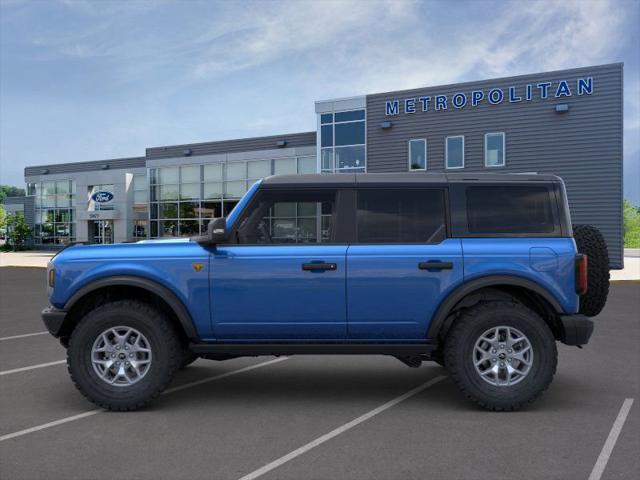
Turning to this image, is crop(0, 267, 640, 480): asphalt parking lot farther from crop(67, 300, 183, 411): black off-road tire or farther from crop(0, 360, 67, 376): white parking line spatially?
crop(67, 300, 183, 411): black off-road tire

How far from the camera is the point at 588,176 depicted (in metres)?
23.3

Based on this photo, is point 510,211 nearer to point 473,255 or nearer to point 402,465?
point 473,255

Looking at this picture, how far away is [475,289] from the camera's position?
4988 mm

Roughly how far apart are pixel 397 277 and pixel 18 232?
166 ft

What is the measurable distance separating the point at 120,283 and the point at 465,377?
118 inches

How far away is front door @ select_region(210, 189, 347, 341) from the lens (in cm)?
496

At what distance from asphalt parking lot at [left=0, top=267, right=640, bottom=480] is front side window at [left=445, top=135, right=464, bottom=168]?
19692 mm

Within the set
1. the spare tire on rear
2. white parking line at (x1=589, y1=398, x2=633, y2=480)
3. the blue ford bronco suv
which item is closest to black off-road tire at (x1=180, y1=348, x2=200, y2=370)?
the blue ford bronco suv

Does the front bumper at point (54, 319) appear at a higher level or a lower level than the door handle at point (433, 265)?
lower

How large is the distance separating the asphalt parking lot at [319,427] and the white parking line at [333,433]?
15mm

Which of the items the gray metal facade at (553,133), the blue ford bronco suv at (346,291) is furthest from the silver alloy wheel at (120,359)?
the gray metal facade at (553,133)

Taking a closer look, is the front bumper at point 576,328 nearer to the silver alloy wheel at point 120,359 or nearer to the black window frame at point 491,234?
the black window frame at point 491,234

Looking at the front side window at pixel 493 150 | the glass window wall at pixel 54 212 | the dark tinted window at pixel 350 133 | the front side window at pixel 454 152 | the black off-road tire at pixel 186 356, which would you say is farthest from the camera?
the glass window wall at pixel 54 212

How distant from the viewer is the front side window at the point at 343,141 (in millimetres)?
27969
